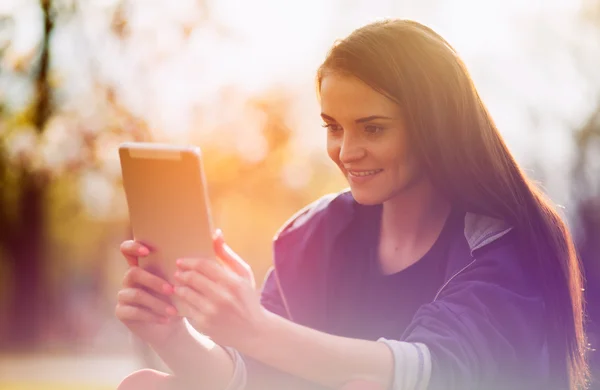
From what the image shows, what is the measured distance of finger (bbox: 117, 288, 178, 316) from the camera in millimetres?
2441

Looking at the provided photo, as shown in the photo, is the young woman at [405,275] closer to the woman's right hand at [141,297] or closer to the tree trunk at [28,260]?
the woman's right hand at [141,297]

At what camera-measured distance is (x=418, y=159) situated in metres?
2.57

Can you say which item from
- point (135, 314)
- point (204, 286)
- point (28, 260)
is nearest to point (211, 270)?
point (204, 286)

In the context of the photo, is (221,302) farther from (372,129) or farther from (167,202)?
(372,129)

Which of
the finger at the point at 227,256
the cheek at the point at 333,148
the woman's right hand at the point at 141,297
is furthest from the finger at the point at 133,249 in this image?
the cheek at the point at 333,148

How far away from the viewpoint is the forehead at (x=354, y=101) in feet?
8.07

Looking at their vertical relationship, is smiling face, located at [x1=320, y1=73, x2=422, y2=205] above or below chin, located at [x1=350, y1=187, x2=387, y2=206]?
above

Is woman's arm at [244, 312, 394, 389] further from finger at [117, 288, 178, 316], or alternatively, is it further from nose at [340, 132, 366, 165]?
nose at [340, 132, 366, 165]

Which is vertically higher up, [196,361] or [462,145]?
[462,145]

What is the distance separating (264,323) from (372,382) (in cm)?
33

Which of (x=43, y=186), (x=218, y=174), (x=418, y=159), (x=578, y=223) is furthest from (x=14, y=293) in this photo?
(x=418, y=159)

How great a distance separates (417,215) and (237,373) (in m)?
0.79

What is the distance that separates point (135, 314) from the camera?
8.01 feet

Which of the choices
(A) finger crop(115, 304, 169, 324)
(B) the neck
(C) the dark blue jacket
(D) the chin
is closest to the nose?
(D) the chin
